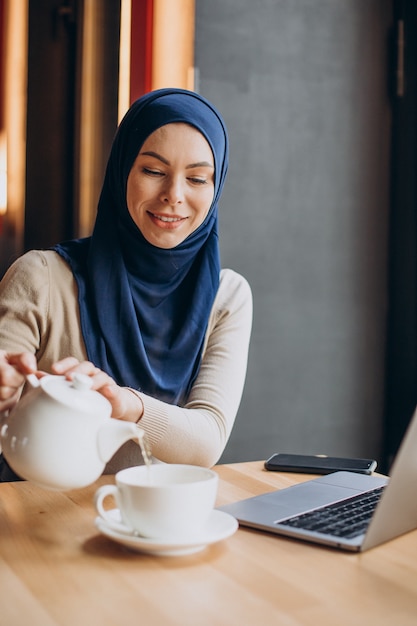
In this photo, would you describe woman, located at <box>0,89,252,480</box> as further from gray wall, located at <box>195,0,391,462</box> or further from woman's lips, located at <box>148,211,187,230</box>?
gray wall, located at <box>195,0,391,462</box>

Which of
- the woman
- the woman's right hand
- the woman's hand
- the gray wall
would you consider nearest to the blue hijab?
the woman

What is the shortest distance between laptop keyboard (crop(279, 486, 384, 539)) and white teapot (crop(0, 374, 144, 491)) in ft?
0.72

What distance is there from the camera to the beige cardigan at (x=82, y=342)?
4.11 ft

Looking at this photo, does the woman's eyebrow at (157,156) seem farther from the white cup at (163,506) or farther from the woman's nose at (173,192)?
the white cup at (163,506)

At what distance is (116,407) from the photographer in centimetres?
100

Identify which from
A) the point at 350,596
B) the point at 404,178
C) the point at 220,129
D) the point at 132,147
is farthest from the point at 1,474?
the point at 404,178

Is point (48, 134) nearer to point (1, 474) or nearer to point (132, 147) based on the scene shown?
point (132, 147)

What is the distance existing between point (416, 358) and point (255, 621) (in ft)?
6.91

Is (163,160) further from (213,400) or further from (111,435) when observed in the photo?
(111,435)

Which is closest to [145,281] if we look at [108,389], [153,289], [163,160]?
[153,289]

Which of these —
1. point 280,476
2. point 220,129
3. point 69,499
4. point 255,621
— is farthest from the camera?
point 220,129

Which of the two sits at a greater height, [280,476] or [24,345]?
[24,345]

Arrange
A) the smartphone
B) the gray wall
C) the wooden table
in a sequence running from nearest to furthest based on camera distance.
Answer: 1. the wooden table
2. the smartphone
3. the gray wall

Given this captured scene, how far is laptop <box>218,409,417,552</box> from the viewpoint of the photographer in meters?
0.71
